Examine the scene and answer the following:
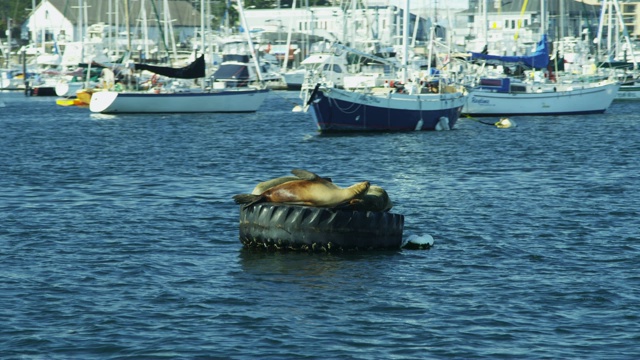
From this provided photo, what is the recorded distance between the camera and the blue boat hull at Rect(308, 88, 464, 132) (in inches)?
2088

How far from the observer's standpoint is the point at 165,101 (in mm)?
72500

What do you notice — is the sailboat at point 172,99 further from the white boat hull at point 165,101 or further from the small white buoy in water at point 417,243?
the small white buoy in water at point 417,243

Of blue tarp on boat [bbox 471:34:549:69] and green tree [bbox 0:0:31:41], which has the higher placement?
green tree [bbox 0:0:31:41]

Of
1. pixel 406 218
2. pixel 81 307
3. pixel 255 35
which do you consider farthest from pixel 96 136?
pixel 255 35

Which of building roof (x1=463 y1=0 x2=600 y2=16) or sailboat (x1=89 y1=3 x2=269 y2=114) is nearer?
sailboat (x1=89 y1=3 x2=269 y2=114)

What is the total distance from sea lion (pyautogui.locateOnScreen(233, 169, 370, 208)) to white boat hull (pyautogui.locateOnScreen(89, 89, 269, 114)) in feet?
171

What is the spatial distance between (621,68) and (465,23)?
74.1 metres

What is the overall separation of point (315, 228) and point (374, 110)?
34.4 metres

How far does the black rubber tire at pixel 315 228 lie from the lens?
65.4 ft

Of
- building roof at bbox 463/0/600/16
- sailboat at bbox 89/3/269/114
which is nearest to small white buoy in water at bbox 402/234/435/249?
sailboat at bbox 89/3/269/114

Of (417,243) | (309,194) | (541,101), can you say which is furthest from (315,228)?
(541,101)

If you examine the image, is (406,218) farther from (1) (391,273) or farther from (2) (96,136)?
(2) (96,136)

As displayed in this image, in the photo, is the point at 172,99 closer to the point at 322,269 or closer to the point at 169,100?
the point at 169,100

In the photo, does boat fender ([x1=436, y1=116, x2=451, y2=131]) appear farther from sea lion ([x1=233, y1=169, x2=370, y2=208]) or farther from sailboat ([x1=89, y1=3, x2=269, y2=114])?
sea lion ([x1=233, y1=169, x2=370, y2=208])
